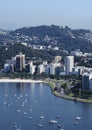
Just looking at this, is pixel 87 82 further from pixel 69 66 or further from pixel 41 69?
pixel 41 69

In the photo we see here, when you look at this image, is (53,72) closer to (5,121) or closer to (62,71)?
(62,71)

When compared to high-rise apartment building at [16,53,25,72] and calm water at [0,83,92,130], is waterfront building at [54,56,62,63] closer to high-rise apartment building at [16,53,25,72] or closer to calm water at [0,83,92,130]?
high-rise apartment building at [16,53,25,72]

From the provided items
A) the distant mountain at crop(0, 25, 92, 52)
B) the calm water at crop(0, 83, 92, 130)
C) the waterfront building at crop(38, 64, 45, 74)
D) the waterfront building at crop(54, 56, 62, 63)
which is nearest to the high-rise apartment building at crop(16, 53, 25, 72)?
the waterfront building at crop(38, 64, 45, 74)

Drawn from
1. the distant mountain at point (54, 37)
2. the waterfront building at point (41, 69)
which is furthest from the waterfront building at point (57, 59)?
the distant mountain at point (54, 37)

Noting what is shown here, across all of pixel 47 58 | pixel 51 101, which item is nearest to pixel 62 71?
pixel 47 58

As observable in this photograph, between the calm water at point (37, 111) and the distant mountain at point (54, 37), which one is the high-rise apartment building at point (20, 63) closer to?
the calm water at point (37, 111)

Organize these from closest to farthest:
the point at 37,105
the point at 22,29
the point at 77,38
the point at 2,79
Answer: the point at 37,105 → the point at 2,79 → the point at 77,38 → the point at 22,29

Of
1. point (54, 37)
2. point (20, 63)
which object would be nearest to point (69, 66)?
point (20, 63)
